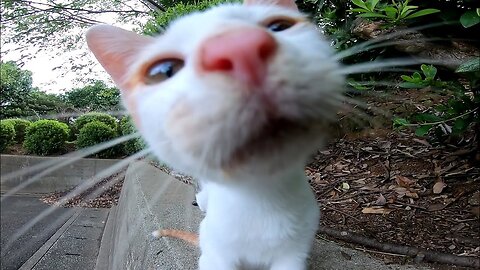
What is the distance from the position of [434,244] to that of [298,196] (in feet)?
2.34

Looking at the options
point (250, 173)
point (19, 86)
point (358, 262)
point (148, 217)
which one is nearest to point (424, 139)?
point (358, 262)

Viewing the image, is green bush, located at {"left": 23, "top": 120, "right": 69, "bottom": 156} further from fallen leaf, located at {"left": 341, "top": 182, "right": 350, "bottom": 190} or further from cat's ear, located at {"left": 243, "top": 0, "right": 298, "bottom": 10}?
cat's ear, located at {"left": 243, "top": 0, "right": 298, "bottom": 10}

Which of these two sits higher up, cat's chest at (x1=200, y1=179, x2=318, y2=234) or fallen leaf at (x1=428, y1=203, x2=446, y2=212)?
cat's chest at (x1=200, y1=179, x2=318, y2=234)

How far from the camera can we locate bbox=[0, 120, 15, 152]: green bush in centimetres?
665

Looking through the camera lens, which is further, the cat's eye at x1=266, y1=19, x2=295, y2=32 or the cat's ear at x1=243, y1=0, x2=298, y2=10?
the cat's ear at x1=243, y1=0, x2=298, y2=10

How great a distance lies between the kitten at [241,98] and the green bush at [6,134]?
6946mm

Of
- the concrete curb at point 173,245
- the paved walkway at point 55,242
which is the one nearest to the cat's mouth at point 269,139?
the concrete curb at point 173,245

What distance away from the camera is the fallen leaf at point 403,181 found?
5.30 ft

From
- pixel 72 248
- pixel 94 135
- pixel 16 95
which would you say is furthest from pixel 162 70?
pixel 16 95

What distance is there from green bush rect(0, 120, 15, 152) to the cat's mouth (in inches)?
280

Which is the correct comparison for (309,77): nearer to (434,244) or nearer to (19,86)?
(434,244)

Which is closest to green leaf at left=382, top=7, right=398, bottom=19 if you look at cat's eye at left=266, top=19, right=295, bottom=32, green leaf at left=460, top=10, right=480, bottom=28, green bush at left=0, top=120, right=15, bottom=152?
green leaf at left=460, top=10, right=480, bottom=28

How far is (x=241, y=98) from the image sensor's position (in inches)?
15.2

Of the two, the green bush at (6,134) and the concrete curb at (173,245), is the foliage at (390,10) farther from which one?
the green bush at (6,134)
